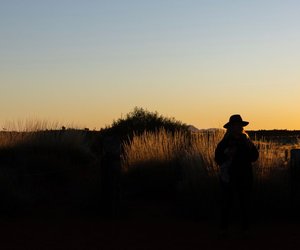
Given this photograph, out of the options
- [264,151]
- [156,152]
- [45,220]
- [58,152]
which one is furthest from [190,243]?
[58,152]

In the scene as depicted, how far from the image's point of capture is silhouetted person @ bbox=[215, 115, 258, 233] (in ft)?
32.7

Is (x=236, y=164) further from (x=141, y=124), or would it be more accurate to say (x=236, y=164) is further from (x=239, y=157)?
(x=141, y=124)

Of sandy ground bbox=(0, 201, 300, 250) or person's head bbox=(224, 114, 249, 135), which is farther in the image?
person's head bbox=(224, 114, 249, 135)

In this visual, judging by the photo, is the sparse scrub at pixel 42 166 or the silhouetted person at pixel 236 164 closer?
the silhouetted person at pixel 236 164

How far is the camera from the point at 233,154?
1001 centimetres

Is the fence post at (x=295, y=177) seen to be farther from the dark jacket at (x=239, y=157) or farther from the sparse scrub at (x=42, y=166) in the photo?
the sparse scrub at (x=42, y=166)

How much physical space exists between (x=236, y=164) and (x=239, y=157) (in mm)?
120

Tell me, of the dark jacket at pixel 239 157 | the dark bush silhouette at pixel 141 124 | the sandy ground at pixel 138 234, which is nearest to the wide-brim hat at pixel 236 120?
the dark jacket at pixel 239 157

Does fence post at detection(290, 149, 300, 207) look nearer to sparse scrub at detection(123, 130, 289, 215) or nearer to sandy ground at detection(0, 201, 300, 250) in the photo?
sparse scrub at detection(123, 130, 289, 215)

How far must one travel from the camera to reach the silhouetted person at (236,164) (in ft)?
32.7

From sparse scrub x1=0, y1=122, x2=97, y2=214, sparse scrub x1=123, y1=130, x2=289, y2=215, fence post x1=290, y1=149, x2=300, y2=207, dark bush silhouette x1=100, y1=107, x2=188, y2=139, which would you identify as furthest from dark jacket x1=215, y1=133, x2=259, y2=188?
dark bush silhouette x1=100, y1=107, x2=188, y2=139

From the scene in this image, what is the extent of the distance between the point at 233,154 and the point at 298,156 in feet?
8.85

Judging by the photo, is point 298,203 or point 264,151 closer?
point 298,203

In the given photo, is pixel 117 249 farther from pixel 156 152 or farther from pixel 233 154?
pixel 156 152
